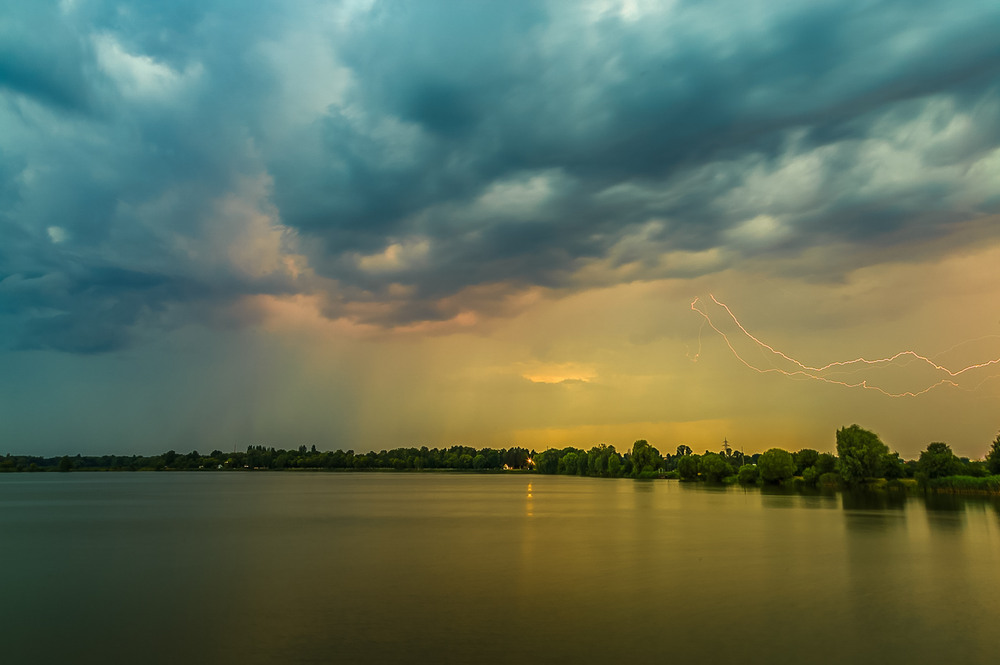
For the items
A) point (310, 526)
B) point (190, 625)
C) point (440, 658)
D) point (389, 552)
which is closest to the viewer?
point (440, 658)

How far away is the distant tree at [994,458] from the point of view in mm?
111194

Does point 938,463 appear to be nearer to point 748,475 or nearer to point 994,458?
point 994,458

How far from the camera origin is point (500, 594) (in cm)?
3020

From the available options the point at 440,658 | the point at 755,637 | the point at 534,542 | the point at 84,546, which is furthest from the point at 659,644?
the point at 84,546

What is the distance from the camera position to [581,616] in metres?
25.8

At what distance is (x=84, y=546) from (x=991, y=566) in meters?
63.9

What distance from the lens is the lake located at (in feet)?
71.5

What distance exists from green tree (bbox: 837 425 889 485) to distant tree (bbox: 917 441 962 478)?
23.7ft

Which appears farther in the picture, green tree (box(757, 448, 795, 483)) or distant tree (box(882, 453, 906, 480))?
green tree (box(757, 448, 795, 483))

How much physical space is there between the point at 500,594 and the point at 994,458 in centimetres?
12258

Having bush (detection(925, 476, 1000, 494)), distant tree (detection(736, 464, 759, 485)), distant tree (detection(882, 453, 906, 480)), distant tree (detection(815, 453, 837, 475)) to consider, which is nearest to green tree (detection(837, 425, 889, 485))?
distant tree (detection(882, 453, 906, 480))

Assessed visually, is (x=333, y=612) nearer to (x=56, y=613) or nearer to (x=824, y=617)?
(x=56, y=613)

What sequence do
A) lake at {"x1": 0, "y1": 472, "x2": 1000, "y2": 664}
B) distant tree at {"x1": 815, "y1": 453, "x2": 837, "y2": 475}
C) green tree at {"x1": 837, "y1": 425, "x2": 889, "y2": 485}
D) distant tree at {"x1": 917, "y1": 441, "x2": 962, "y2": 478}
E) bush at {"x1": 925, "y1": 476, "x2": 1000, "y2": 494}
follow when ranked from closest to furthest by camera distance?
lake at {"x1": 0, "y1": 472, "x2": 1000, "y2": 664}
bush at {"x1": 925, "y1": 476, "x2": 1000, "y2": 494}
distant tree at {"x1": 917, "y1": 441, "x2": 962, "y2": 478}
green tree at {"x1": 837, "y1": 425, "x2": 889, "y2": 485}
distant tree at {"x1": 815, "y1": 453, "x2": 837, "y2": 475}

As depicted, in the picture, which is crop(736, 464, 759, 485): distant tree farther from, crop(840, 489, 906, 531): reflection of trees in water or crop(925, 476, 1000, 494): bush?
crop(840, 489, 906, 531): reflection of trees in water
